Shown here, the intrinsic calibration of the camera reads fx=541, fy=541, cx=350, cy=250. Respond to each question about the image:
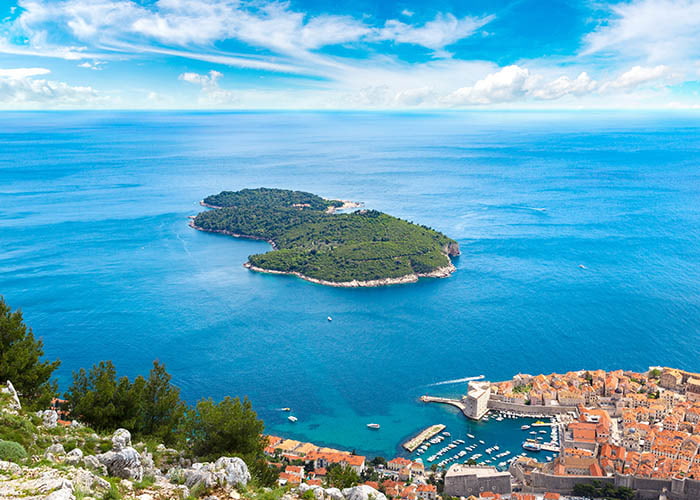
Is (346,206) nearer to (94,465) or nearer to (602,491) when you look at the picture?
(602,491)

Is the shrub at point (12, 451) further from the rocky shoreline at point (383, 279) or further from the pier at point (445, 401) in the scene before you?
the rocky shoreline at point (383, 279)

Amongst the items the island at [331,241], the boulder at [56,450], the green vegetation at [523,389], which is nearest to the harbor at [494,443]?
the green vegetation at [523,389]

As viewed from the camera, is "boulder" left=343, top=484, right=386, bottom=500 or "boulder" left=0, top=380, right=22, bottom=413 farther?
"boulder" left=0, top=380, right=22, bottom=413

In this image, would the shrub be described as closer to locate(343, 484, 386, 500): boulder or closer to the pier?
locate(343, 484, 386, 500): boulder

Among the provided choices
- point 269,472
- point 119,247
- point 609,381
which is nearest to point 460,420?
point 609,381

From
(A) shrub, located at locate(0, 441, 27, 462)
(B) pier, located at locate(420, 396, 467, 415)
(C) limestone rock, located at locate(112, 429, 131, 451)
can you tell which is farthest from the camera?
(B) pier, located at locate(420, 396, 467, 415)

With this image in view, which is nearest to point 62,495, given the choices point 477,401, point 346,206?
point 477,401

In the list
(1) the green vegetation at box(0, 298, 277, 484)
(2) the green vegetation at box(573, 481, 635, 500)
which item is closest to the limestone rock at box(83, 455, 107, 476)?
(1) the green vegetation at box(0, 298, 277, 484)

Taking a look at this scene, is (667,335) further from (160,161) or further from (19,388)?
(160,161)
